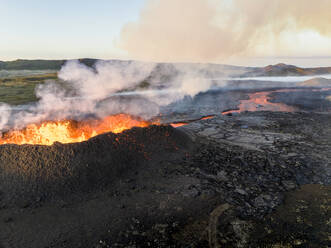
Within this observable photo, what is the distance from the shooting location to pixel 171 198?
631cm

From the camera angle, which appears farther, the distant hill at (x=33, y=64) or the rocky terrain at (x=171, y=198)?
the distant hill at (x=33, y=64)

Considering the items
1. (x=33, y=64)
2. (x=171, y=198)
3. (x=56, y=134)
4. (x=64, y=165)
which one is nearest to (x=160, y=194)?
(x=171, y=198)

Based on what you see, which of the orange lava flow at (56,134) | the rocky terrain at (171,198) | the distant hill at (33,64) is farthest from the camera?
the distant hill at (33,64)

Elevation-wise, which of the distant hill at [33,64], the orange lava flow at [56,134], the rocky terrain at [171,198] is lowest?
the rocky terrain at [171,198]

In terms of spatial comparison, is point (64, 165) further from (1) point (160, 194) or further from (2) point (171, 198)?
(2) point (171, 198)

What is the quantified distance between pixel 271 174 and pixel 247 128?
22.4 ft

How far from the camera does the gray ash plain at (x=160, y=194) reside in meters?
5.21

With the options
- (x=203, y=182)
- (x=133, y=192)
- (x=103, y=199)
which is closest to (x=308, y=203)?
(x=203, y=182)

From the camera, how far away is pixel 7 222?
5660 mm

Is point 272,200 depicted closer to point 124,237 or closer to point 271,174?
point 271,174

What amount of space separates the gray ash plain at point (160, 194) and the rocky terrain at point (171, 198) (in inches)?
1.1

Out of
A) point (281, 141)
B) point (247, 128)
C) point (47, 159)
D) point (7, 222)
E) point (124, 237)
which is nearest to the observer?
point (124, 237)

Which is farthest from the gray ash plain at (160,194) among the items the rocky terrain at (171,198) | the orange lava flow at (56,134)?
the orange lava flow at (56,134)

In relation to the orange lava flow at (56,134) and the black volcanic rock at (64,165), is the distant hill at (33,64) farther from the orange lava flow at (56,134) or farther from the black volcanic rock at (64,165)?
the black volcanic rock at (64,165)
